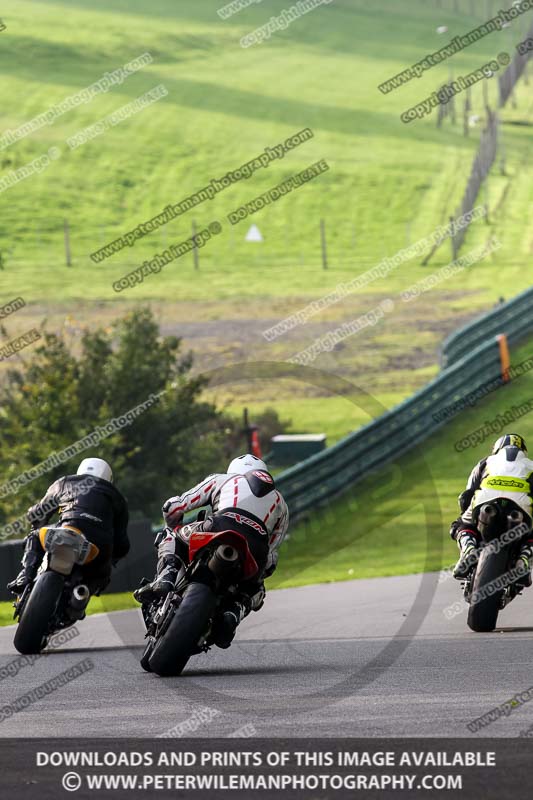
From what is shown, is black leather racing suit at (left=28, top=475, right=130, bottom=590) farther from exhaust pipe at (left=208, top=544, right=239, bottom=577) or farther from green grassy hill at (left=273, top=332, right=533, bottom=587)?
green grassy hill at (left=273, top=332, right=533, bottom=587)

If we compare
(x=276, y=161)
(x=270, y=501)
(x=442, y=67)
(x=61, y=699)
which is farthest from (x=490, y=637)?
(x=442, y=67)

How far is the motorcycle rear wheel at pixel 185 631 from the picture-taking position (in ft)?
27.9

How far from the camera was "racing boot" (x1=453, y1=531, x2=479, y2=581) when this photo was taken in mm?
11416

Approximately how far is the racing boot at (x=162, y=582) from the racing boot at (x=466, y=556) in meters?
2.97

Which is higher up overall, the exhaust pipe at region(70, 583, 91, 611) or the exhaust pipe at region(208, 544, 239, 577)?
the exhaust pipe at region(208, 544, 239, 577)

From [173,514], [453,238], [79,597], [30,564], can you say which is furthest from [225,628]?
[453,238]

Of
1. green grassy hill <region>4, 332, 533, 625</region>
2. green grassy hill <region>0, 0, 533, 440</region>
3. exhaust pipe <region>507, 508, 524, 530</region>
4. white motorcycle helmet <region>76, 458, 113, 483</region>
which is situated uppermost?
white motorcycle helmet <region>76, 458, 113, 483</region>

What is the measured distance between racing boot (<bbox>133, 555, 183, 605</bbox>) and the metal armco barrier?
63.8ft

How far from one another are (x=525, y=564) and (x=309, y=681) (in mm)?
2991

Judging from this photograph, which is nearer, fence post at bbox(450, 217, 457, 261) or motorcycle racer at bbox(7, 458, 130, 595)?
motorcycle racer at bbox(7, 458, 130, 595)

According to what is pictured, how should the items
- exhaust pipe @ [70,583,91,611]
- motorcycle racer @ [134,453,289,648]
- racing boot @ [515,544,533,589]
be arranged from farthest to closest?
1. racing boot @ [515,544,533,589]
2. exhaust pipe @ [70,583,91,611]
3. motorcycle racer @ [134,453,289,648]

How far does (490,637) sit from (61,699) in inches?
141
